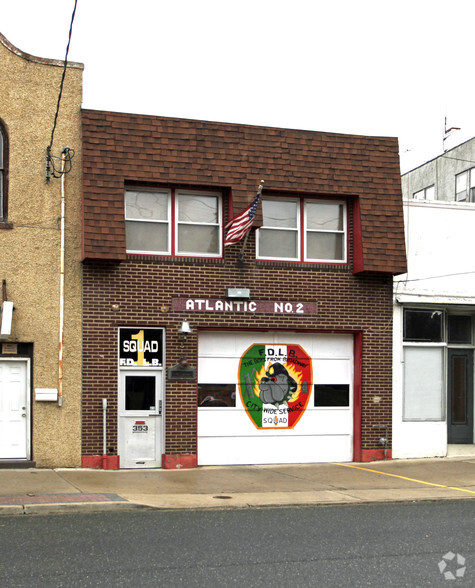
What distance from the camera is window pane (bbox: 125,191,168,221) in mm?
15555

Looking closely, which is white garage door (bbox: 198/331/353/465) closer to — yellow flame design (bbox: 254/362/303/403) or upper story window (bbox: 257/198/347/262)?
yellow flame design (bbox: 254/362/303/403)

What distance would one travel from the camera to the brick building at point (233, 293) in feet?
49.8

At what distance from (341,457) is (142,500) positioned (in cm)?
640

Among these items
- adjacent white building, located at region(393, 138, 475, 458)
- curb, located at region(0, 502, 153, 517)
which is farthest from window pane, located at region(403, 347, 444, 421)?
curb, located at region(0, 502, 153, 517)

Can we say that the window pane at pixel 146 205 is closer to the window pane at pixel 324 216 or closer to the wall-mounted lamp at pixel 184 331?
the wall-mounted lamp at pixel 184 331

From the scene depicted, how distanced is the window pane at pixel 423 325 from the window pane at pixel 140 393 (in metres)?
5.82

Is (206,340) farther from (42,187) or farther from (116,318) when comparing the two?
(42,187)

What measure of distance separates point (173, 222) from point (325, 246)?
3.34 metres

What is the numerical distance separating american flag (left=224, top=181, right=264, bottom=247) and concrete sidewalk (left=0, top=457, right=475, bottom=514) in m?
4.52

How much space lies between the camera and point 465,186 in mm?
31688

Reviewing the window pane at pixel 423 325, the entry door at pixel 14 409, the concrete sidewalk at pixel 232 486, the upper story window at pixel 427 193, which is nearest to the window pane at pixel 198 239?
the entry door at pixel 14 409

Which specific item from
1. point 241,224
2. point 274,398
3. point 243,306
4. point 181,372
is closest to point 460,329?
point 274,398

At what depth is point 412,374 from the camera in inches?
683

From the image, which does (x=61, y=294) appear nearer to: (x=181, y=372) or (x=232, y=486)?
(x=181, y=372)
